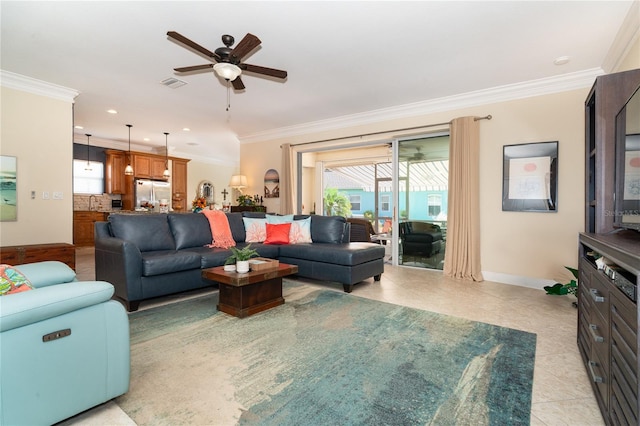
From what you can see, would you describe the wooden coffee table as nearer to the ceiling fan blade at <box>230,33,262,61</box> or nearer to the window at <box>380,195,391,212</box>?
the ceiling fan blade at <box>230,33,262,61</box>

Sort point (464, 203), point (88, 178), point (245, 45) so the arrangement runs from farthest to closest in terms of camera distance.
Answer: point (88, 178), point (464, 203), point (245, 45)

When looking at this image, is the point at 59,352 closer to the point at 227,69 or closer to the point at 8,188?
the point at 227,69

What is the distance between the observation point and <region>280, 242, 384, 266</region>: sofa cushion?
151 inches

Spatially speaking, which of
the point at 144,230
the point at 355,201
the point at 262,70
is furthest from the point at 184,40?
the point at 355,201

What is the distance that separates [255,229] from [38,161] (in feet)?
10.1

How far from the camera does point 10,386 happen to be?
1.20m

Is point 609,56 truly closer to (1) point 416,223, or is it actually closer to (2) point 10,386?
(1) point 416,223

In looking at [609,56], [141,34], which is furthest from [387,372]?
[609,56]

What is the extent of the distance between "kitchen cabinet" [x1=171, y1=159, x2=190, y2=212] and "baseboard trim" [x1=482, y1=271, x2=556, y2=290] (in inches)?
331

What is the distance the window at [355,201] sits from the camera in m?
9.80

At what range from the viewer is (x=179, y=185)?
962 centimetres

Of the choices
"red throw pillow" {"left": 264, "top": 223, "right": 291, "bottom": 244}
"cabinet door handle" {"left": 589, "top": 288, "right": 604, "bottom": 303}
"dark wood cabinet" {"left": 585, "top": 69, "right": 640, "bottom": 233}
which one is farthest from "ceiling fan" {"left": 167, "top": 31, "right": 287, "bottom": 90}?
"cabinet door handle" {"left": 589, "top": 288, "right": 604, "bottom": 303}

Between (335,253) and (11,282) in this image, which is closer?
(11,282)

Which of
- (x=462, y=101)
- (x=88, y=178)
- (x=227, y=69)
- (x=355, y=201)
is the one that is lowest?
(x=355, y=201)
